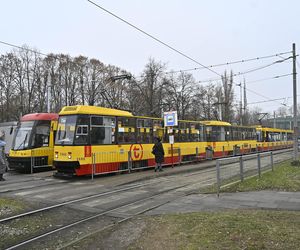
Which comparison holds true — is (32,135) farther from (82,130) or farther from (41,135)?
(82,130)

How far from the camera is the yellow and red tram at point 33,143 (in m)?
18.7

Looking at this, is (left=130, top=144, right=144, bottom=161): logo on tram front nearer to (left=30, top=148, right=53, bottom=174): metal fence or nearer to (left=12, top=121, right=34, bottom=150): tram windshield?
(left=30, top=148, right=53, bottom=174): metal fence

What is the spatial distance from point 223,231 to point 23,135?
610 inches

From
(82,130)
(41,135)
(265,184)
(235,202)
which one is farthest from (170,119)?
(235,202)

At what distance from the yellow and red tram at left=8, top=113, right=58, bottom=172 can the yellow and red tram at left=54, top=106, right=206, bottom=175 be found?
10.8 ft

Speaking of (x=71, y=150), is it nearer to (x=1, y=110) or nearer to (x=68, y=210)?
(x=68, y=210)

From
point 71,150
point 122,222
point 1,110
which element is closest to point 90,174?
point 71,150

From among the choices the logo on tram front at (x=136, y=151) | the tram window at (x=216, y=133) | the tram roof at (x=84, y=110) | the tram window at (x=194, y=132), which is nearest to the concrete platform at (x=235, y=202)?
the tram roof at (x=84, y=110)

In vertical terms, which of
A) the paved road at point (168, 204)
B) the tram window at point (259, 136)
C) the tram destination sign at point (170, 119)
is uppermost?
the tram destination sign at point (170, 119)

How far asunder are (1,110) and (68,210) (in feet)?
128

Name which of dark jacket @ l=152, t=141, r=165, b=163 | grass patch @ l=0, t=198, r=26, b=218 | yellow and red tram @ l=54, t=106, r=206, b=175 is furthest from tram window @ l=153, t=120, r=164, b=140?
grass patch @ l=0, t=198, r=26, b=218

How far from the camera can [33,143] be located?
1894cm

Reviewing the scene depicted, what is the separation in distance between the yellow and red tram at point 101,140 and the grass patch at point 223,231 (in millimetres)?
8588

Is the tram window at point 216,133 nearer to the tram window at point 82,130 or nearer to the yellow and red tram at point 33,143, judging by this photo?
the yellow and red tram at point 33,143
